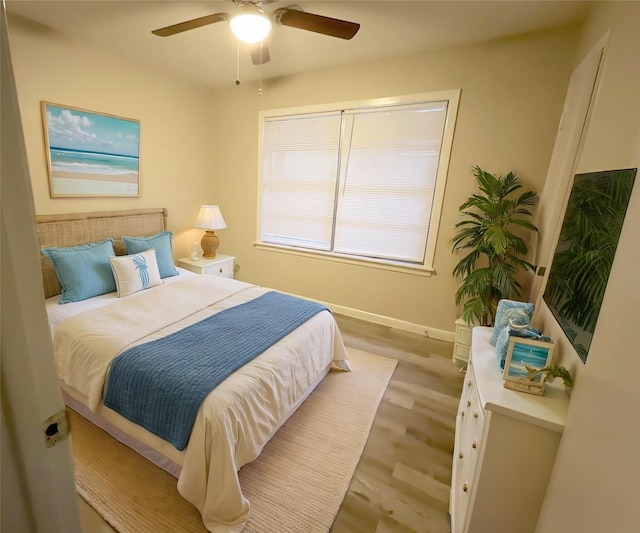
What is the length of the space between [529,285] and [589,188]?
140 centimetres

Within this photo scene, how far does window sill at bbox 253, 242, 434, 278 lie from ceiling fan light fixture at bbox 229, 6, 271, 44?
2.14 meters

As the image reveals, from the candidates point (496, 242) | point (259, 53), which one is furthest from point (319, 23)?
point (496, 242)

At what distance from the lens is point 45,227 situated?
7.95 feet

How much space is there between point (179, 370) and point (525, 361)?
1.53 m

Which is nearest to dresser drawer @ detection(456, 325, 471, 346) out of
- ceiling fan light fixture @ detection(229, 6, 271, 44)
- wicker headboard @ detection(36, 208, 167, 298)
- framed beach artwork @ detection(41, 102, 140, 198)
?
ceiling fan light fixture @ detection(229, 6, 271, 44)

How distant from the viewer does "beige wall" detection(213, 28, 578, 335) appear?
7.74 feet

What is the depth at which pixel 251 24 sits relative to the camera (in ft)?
5.87

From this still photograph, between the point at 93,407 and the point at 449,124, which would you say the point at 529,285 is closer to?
the point at 449,124

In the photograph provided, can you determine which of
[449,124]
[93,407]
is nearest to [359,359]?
[93,407]

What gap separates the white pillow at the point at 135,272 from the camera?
240cm

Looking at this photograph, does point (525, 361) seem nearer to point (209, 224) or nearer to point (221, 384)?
point (221, 384)

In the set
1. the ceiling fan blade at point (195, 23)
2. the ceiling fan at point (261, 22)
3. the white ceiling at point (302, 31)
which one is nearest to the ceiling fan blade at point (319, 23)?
the ceiling fan at point (261, 22)

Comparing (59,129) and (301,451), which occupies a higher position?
(59,129)

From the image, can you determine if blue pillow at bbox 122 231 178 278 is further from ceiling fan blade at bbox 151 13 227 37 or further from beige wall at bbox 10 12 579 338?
ceiling fan blade at bbox 151 13 227 37
